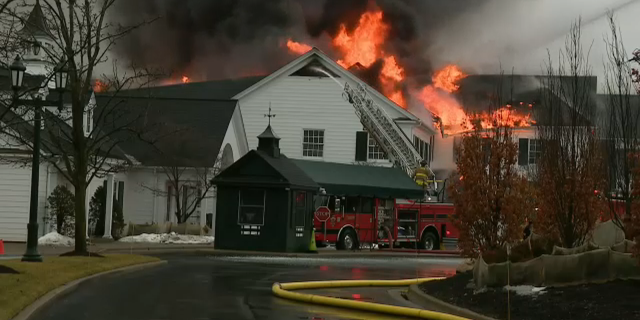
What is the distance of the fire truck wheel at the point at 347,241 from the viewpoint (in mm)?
39312

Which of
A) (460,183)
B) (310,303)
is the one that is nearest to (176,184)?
(460,183)

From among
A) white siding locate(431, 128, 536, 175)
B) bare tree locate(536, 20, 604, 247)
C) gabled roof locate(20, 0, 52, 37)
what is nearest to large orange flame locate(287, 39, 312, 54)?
white siding locate(431, 128, 536, 175)

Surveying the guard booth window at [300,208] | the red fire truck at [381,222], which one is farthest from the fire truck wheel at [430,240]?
the guard booth window at [300,208]

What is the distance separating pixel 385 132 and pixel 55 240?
19335mm

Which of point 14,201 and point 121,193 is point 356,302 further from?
point 121,193

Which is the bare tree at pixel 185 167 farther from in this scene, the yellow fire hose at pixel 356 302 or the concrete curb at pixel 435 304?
the concrete curb at pixel 435 304

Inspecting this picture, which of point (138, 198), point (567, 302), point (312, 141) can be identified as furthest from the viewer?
point (312, 141)

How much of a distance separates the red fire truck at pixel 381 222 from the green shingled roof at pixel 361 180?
417 mm

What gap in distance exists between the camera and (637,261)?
49.3 ft

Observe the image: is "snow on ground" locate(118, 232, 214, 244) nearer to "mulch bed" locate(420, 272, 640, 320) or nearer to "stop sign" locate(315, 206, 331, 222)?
"stop sign" locate(315, 206, 331, 222)

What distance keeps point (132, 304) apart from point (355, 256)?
20439 millimetres

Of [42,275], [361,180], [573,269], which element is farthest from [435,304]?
[361,180]

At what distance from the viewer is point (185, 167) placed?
140 feet

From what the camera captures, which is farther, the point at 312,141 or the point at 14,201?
the point at 312,141
